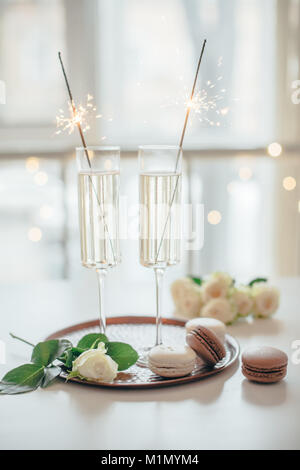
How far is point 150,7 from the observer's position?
123 inches

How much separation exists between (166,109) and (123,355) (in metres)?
2.36

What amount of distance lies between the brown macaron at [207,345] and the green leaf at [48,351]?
23 centimetres

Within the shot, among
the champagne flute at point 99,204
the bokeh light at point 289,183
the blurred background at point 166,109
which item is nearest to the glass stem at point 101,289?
the champagne flute at point 99,204

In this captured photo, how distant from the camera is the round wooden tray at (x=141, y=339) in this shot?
97 cm

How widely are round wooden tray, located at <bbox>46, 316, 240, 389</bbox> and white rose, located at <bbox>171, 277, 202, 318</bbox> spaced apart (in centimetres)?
7

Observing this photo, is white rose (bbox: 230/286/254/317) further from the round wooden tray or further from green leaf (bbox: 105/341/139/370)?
green leaf (bbox: 105/341/139/370)

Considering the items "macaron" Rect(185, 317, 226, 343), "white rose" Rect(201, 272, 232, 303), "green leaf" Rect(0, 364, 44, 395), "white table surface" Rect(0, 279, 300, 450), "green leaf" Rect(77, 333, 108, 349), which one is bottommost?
"white table surface" Rect(0, 279, 300, 450)

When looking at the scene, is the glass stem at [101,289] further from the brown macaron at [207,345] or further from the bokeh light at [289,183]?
the bokeh light at [289,183]

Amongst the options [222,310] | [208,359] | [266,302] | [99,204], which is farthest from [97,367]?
[266,302]

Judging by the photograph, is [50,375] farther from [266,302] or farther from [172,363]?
[266,302]

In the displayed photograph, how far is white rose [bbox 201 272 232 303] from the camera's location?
133cm

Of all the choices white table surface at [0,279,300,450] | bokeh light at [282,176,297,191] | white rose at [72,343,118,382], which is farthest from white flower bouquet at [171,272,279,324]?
bokeh light at [282,176,297,191]

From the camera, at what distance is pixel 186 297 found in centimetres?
136

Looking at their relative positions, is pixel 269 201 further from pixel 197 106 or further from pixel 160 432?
pixel 160 432
